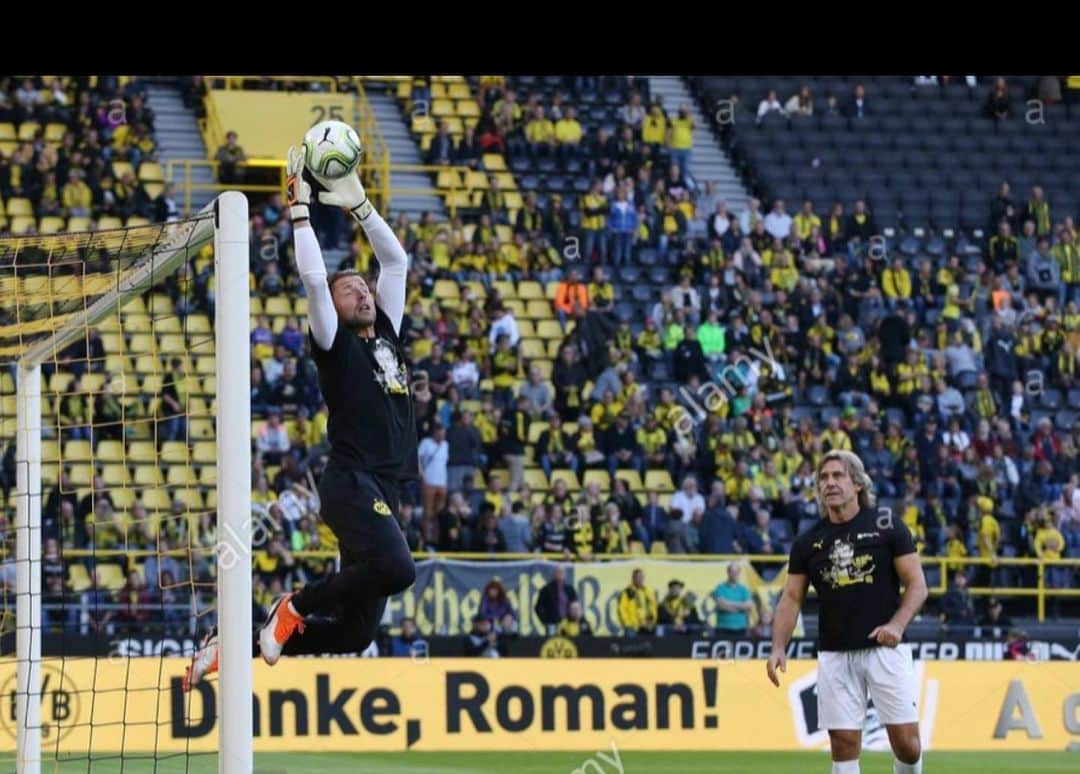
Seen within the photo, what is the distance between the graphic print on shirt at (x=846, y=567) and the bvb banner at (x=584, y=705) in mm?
7901

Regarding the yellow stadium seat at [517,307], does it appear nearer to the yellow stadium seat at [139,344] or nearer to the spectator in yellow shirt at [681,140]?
the spectator in yellow shirt at [681,140]

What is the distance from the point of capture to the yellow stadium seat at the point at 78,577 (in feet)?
70.2

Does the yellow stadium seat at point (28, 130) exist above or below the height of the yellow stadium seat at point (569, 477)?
above

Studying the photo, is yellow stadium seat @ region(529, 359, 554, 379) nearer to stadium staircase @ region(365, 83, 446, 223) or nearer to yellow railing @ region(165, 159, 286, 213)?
stadium staircase @ region(365, 83, 446, 223)

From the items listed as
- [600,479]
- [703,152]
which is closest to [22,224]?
[600,479]

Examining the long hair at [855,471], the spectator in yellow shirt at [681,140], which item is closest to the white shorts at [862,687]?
the long hair at [855,471]

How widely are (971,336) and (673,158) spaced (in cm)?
550

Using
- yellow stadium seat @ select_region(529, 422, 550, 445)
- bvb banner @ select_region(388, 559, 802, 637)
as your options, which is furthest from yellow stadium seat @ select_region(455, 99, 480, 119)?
bvb banner @ select_region(388, 559, 802, 637)

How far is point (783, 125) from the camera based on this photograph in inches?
1256

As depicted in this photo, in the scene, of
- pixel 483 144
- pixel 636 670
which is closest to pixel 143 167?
pixel 483 144

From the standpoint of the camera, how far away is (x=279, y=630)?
9.41 meters

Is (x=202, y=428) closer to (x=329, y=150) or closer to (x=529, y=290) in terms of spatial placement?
(x=529, y=290)

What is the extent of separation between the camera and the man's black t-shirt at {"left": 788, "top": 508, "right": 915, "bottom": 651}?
10.2m

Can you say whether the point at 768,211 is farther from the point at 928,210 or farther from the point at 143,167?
the point at 143,167
